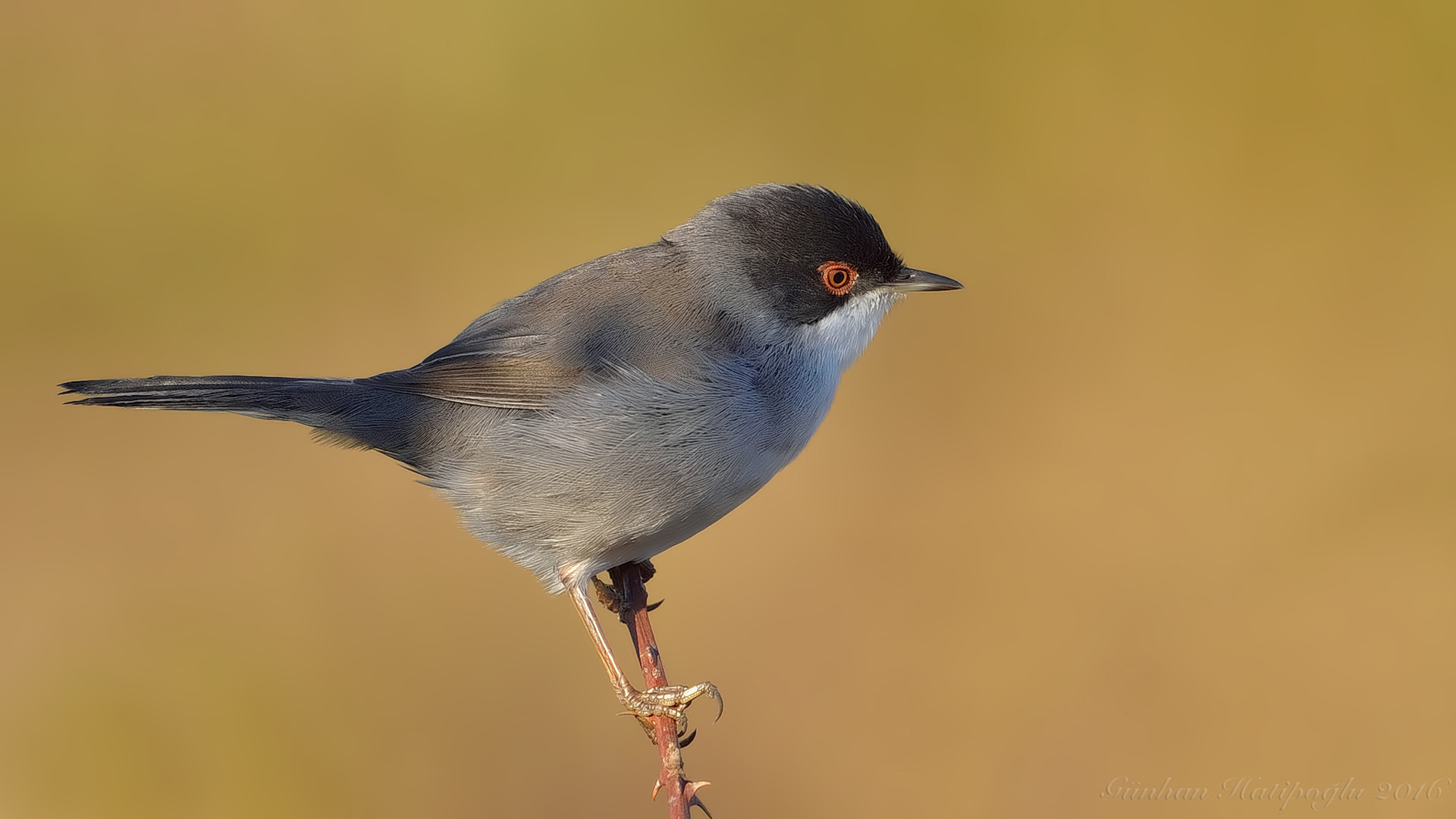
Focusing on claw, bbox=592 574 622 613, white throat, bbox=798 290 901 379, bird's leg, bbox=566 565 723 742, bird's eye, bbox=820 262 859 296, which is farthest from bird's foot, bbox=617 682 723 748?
bird's eye, bbox=820 262 859 296

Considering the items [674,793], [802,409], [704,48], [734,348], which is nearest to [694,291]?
[734,348]

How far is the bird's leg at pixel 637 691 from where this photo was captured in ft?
10.5

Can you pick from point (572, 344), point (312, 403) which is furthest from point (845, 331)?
point (312, 403)

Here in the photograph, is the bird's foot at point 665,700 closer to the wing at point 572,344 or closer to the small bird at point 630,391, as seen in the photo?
the small bird at point 630,391

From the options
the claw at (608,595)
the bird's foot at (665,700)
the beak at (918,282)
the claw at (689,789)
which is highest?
the beak at (918,282)

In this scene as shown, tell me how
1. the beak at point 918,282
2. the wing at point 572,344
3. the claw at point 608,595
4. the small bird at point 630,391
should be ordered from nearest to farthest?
the small bird at point 630,391 < the wing at point 572,344 < the beak at point 918,282 < the claw at point 608,595

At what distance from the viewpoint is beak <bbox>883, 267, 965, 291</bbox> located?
340cm

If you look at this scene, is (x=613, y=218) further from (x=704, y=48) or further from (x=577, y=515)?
(x=577, y=515)

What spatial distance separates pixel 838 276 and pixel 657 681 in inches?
56.0

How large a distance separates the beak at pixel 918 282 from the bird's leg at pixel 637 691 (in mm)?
1440

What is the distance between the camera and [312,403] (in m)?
3.21

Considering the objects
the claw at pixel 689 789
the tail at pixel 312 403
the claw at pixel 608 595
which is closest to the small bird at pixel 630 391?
the tail at pixel 312 403

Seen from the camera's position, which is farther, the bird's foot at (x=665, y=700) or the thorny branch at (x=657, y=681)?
the bird's foot at (x=665, y=700)

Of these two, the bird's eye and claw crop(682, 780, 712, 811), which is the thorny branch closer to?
claw crop(682, 780, 712, 811)
